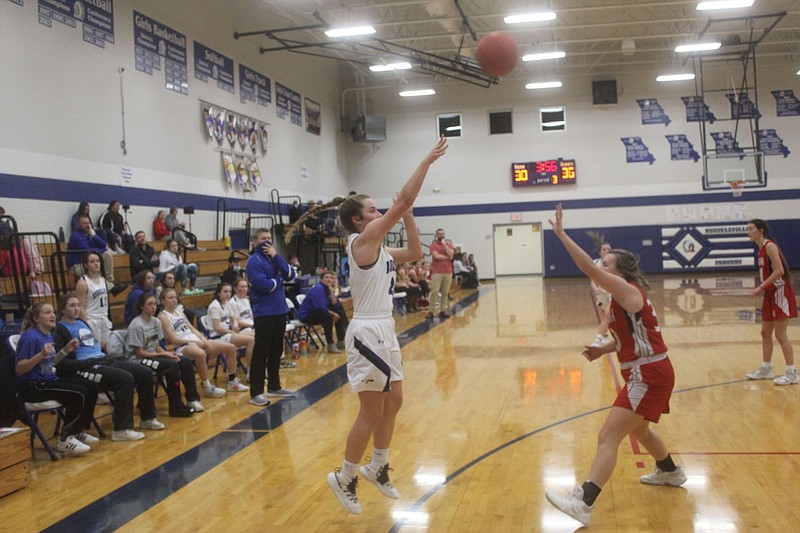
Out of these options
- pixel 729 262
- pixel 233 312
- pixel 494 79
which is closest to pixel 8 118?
pixel 233 312

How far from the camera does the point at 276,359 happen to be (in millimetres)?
7582

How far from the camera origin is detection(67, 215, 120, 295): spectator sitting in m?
10.7

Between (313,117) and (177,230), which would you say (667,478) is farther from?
(313,117)

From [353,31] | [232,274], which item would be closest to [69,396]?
[232,274]

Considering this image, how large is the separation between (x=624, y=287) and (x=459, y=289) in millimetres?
18134

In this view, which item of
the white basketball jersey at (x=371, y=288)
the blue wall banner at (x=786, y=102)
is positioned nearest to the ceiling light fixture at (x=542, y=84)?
the blue wall banner at (x=786, y=102)

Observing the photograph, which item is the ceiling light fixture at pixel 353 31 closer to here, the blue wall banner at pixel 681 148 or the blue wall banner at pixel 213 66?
the blue wall banner at pixel 213 66

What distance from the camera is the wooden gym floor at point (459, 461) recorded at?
4145 millimetres

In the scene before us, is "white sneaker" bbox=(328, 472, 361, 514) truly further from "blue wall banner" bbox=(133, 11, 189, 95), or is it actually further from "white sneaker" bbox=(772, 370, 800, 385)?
"blue wall banner" bbox=(133, 11, 189, 95)

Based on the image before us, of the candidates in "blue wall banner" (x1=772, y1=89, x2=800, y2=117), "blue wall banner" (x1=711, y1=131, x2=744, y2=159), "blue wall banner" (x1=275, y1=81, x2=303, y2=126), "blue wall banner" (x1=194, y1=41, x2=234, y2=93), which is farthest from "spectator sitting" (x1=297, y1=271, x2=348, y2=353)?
"blue wall banner" (x1=772, y1=89, x2=800, y2=117)

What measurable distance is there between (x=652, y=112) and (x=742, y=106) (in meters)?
2.80

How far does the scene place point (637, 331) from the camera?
160 inches

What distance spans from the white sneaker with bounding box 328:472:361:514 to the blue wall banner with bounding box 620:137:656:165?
22.6 m

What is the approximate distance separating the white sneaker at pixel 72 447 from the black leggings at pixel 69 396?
0.09m
